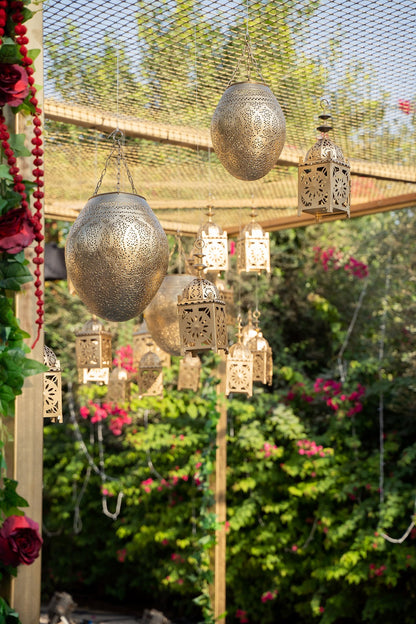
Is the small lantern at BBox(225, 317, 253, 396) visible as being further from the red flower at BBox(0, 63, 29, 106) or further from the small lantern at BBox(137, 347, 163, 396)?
the red flower at BBox(0, 63, 29, 106)

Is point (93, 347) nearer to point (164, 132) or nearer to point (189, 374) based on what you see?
point (189, 374)

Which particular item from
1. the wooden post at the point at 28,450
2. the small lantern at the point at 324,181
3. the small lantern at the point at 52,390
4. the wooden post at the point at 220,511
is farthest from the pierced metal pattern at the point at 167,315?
the wooden post at the point at 220,511

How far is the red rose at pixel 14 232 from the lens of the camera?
1.33 meters

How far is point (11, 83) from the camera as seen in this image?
1325 millimetres

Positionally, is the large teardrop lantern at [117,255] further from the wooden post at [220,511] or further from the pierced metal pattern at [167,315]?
the wooden post at [220,511]

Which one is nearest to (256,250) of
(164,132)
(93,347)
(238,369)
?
(238,369)

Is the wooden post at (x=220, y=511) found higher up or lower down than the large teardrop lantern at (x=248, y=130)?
lower down

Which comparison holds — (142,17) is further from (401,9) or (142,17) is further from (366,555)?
(366,555)

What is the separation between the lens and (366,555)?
5887 mm

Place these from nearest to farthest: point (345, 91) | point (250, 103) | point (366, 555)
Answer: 1. point (250, 103)
2. point (345, 91)
3. point (366, 555)

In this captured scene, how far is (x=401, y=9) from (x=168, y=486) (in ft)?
16.0

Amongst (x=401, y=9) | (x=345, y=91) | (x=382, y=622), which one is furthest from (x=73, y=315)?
(x=401, y=9)

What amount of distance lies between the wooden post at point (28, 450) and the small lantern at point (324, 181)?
1.35 meters

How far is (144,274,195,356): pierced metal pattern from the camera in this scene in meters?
3.07
